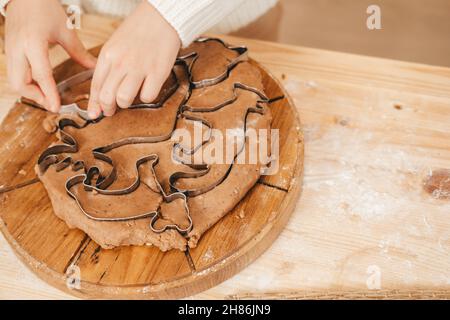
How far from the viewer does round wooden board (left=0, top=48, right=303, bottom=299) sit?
1.10 metres

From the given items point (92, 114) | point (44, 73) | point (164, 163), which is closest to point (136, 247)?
point (164, 163)

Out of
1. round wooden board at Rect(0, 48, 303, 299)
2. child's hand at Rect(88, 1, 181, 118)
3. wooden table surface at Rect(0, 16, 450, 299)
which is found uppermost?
child's hand at Rect(88, 1, 181, 118)

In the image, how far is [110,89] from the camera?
1.23 metres

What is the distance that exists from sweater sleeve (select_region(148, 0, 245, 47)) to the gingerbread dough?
0.58 ft

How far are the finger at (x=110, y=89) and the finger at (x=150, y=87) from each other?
0.06 meters

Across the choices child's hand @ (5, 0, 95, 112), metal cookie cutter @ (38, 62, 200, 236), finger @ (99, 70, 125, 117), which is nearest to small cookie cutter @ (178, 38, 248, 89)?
metal cookie cutter @ (38, 62, 200, 236)

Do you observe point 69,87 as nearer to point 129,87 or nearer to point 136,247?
point 129,87

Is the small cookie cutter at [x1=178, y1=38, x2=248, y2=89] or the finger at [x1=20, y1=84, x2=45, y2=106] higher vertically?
the finger at [x1=20, y1=84, x2=45, y2=106]

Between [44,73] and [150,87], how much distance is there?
0.30m

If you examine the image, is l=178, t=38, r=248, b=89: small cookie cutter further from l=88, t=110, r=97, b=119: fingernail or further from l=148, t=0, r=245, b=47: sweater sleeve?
l=88, t=110, r=97, b=119: fingernail

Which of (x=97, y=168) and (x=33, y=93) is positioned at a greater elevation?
(x=33, y=93)

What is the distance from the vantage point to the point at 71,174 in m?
1.22

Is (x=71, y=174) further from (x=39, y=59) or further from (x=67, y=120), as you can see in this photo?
(x=39, y=59)

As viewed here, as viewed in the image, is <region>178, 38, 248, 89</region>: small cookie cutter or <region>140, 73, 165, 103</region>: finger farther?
<region>178, 38, 248, 89</region>: small cookie cutter
